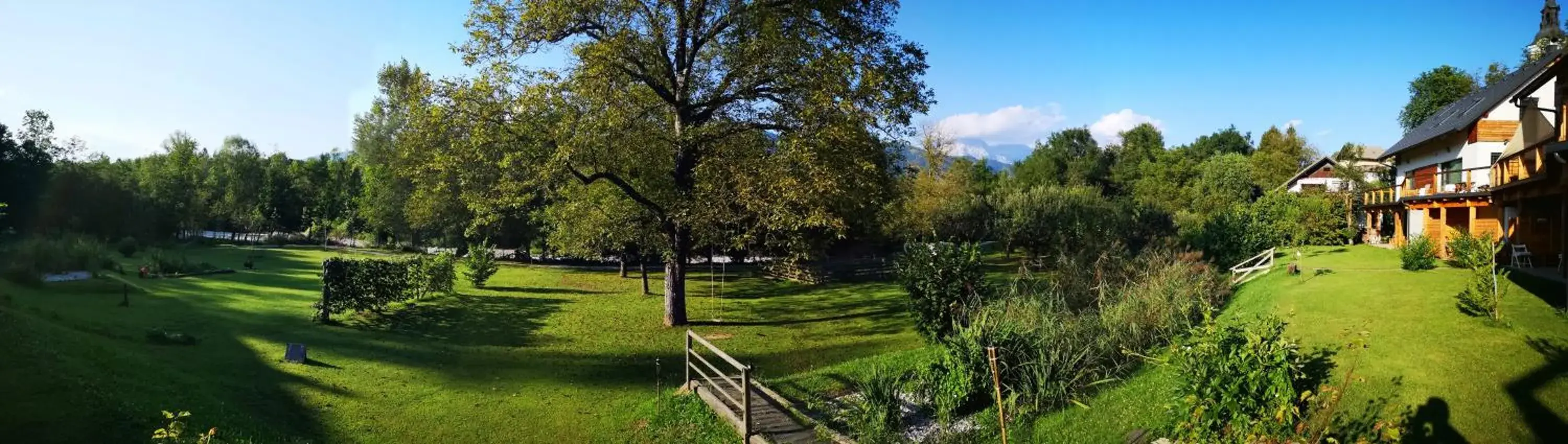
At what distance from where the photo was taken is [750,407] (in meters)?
9.01

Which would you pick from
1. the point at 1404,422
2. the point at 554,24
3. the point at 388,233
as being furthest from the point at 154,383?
the point at 388,233

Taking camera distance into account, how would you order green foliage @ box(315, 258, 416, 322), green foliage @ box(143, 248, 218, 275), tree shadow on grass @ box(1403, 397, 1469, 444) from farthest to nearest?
green foliage @ box(143, 248, 218, 275)
green foliage @ box(315, 258, 416, 322)
tree shadow on grass @ box(1403, 397, 1469, 444)

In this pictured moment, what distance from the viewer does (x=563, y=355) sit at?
15.3 m

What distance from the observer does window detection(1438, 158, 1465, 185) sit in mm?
24703

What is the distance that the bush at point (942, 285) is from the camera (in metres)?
13.2

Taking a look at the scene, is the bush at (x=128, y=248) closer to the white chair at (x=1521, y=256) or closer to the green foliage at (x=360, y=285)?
the green foliage at (x=360, y=285)

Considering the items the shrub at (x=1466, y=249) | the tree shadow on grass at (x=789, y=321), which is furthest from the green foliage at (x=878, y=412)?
the tree shadow on grass at (x=789, y=321)

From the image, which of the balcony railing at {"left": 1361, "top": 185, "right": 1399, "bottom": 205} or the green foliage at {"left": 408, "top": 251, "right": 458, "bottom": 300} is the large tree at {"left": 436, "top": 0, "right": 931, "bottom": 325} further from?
the balcony railing at {"left": 1361, "top": 185, "right": 1399, "bottom": 205}

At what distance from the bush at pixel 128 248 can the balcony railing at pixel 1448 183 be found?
46.4 meters

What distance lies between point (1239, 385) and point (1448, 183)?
28.1m

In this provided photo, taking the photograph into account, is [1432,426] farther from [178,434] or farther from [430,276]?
[430,276]

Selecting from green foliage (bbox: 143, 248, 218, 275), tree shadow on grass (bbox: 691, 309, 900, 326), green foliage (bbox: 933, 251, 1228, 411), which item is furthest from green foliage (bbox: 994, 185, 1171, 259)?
green foliage (bbox: 143, 248, 218, 275)

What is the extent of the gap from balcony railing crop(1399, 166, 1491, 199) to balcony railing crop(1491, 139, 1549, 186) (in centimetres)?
203

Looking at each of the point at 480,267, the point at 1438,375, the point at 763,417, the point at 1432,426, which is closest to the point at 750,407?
→ the point at 763,417
